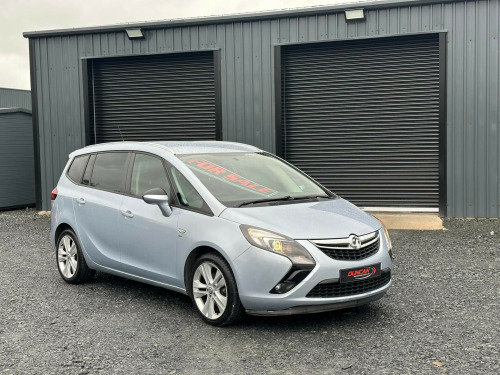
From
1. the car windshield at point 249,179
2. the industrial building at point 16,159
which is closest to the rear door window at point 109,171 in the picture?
the car windshield at point 249,179

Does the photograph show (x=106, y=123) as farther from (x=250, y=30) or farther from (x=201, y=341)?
(x=201, y=341)

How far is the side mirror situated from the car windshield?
38 cm

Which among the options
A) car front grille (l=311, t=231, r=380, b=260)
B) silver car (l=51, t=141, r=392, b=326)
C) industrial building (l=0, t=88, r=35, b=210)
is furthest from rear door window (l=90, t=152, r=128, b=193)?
industrial building (l=0, t=88, r=35, b=210)

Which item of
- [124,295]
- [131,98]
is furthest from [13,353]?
[131,98]

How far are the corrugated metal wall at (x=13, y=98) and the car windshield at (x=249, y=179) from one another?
2980 cm

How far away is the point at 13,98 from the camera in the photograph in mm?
34031

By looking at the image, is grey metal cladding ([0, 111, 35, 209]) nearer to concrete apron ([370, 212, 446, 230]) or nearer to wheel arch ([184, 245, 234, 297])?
concrete apron ([370, 212, 446, 230])

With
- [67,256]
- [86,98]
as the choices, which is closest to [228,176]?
[67,256]

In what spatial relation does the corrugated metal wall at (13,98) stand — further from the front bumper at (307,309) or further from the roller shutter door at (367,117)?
the front bumper at (307,309)

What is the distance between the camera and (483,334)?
491 cm

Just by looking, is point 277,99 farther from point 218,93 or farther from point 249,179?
point 249,179

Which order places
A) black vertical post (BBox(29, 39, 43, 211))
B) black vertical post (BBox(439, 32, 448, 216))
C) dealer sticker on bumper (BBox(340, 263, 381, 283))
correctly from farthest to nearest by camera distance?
1. black vertical post (BBox(29, 39, 43, 211))
2. black vertical post (BBox(439, 32, 448, 216))
3. dealer sticker on bumper (BBox(340, 263, 381, 283))

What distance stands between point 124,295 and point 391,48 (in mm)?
7897

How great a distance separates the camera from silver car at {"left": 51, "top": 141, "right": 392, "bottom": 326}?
4.81 metres
